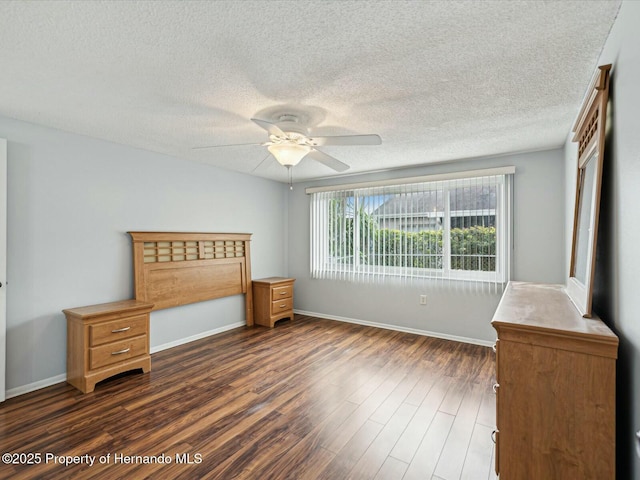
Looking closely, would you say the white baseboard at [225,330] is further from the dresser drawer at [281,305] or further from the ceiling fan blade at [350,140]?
the ceiling fan blade at [350,140]

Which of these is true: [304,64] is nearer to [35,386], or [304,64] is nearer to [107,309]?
[107,309]

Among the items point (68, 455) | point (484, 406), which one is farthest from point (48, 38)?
point (484, 406)

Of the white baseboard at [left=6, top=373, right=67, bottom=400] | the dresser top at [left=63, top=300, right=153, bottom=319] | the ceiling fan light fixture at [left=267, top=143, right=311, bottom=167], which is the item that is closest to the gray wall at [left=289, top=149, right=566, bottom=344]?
the ceiling fan light fixture at [left=267, top=143, right=311, bottom=167]

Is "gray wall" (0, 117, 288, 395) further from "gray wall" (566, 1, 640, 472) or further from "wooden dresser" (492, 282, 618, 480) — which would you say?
"gray wall" (566, 1, 640, 472)

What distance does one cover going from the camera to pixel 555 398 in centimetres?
135

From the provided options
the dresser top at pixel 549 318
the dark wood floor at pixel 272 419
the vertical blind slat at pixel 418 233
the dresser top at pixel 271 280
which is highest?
the vertical blind slat at pixel 418 233

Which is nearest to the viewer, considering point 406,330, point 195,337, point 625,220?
point 625,220

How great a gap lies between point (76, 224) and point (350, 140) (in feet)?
9.14

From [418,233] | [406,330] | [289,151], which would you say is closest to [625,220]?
[289,151]

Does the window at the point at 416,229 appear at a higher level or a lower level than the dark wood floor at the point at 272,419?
higher

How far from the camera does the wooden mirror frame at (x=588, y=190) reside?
155 cm

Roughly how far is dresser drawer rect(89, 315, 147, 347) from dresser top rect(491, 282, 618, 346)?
3.12 meters

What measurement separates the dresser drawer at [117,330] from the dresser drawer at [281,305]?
195cm

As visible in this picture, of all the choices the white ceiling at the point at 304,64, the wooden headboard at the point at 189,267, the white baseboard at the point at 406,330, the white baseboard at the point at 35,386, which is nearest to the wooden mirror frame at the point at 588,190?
the white ceiling at the point at 304,64
